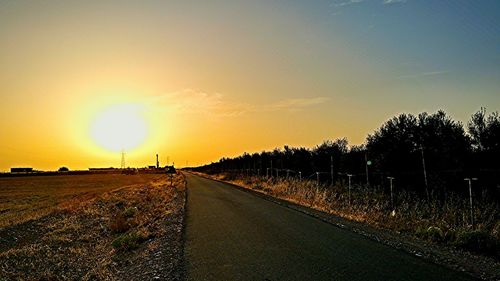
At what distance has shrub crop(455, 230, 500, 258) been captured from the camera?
10.3 metres

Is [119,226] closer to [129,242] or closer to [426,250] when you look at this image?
[129,242]

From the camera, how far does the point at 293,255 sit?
32.0 ft

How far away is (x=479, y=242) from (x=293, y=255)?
492 centimetres

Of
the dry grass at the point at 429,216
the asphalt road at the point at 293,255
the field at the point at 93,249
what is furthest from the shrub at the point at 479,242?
the field at the point at 93,249

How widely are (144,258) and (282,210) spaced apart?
903cm

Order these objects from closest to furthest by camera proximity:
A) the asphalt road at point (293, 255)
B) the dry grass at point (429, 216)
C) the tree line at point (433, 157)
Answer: the asphalt road at point (293, 255)
the dry grass at point (429, 216)
the tree line at point (433, 157)

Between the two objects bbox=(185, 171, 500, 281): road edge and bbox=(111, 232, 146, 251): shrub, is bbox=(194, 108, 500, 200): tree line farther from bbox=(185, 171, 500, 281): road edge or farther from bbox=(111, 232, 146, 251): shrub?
bbox=(111, 232, 146, 251): shrub

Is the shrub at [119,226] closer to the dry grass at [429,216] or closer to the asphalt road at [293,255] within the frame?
the asphalt road at [293,255]

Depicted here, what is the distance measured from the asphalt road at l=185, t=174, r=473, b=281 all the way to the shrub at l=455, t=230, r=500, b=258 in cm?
217

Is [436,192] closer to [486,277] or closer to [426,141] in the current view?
[426,141]

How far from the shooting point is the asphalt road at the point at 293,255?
8.03m

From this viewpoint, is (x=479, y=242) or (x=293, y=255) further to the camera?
(x=479, y=242)

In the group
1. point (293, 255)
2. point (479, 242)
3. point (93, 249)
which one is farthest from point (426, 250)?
point (93, 249)

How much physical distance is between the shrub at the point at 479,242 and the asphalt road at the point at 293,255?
2.17m
